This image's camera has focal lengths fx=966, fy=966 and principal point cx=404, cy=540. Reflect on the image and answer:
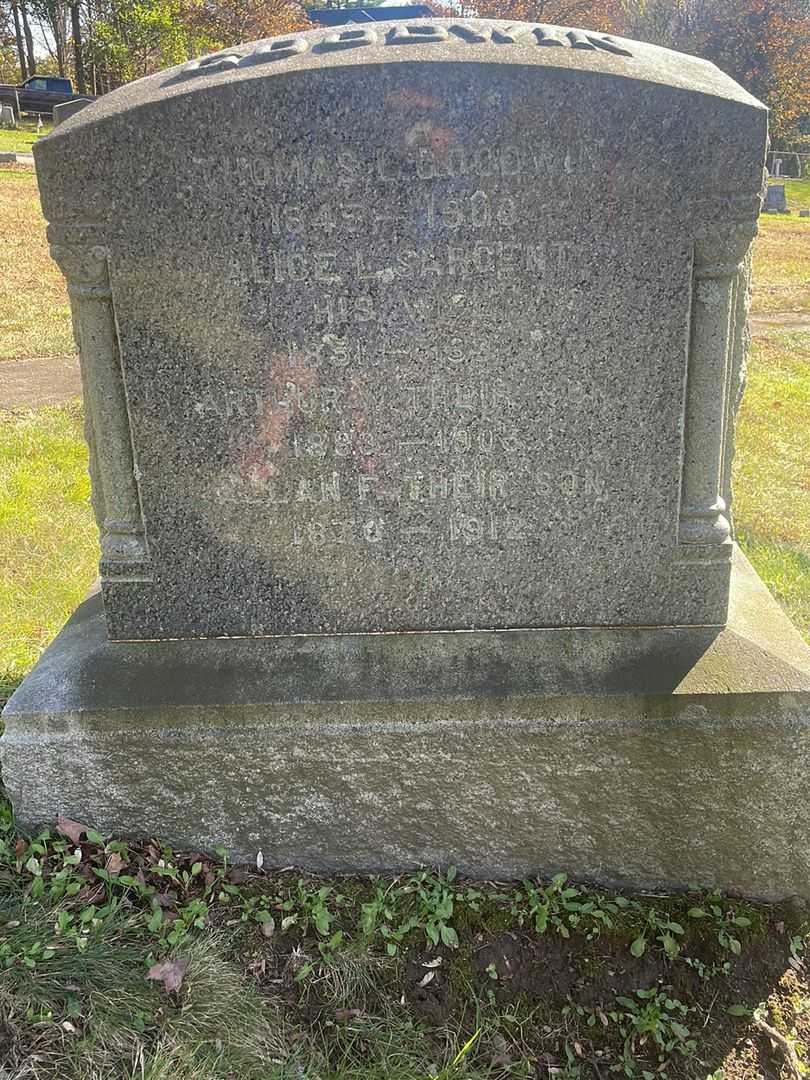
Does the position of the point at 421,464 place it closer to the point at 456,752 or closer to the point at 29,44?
the point at 456,752

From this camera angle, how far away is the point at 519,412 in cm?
268

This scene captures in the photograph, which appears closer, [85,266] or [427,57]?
[427,57]

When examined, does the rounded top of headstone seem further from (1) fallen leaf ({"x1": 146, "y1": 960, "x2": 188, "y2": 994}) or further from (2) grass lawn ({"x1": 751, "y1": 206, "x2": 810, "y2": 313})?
(2) grass lawn ({"x1": 751, "y1": 206, "x2": 810, "y2": 313})

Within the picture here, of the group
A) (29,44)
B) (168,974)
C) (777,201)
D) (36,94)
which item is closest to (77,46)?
(36,94)

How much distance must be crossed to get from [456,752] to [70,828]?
1.12 metres

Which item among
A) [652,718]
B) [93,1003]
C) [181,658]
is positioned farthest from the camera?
[181,658]

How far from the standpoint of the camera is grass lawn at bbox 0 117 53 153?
77.2ft

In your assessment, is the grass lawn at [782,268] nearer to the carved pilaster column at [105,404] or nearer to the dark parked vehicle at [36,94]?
the carved pilaster column at [105,404]

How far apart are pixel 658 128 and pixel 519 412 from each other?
794mm

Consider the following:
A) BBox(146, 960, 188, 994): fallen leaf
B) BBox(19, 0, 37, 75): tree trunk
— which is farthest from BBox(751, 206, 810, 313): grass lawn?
BBox(19, 0, 37, 75): tree trunk

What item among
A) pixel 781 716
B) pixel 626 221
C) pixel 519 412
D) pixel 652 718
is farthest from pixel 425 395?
pixel 781 716

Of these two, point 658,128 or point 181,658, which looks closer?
point 658,128

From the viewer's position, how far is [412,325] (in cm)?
260

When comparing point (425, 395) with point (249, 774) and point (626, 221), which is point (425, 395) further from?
point (249, 774)
